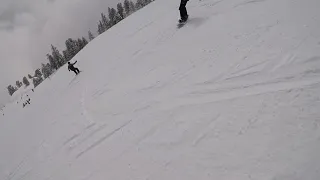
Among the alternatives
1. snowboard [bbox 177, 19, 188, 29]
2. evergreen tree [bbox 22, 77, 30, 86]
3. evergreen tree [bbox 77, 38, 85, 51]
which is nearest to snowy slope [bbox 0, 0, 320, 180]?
snowboard [bbox 177, 19, 188, 29]

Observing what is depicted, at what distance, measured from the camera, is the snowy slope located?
7.33 metres

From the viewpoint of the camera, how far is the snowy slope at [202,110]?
733 cm

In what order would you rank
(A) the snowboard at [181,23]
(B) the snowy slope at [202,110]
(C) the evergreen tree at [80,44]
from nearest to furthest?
(B) the snowy slope at [202,110] < (A) the snowboard at [181,23] < (C) the evergreen tree at [80,44]

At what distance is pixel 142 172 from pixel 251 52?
293 inches

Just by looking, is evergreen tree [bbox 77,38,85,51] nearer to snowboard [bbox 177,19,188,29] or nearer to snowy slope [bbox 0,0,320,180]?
snowy slope [bbox 0,0,320,180]

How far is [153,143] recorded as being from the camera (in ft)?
30.9

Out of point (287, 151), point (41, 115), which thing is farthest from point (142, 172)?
point (41, 115)

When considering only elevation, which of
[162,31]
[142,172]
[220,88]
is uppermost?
[162,31]

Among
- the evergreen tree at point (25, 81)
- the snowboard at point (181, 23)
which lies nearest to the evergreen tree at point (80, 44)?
the snowboard at point (181, 23)

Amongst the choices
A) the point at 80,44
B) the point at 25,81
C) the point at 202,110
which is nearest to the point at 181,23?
the point at 202,110

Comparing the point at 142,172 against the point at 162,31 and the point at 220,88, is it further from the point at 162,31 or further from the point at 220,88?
the point at 162,31

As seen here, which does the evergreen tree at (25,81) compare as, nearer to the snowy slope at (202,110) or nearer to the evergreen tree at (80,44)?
the evergreen tree at (80,44)

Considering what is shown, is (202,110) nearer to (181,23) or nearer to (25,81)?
(181,23)

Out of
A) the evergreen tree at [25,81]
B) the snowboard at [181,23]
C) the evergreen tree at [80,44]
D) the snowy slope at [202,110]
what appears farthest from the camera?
the evergreen tree at [25,81]
